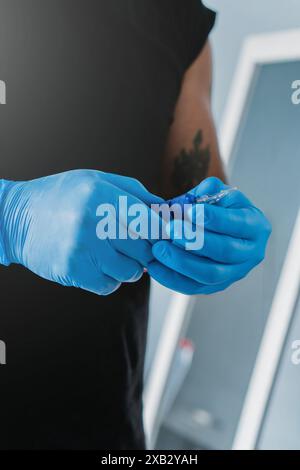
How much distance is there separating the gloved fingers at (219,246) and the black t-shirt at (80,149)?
0.77ft

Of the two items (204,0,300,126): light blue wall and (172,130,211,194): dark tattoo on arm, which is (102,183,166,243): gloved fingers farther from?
(204,0,300,126): light blue wall

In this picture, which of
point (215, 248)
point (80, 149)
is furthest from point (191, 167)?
point (215, 248)

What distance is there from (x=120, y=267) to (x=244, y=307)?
46 cm

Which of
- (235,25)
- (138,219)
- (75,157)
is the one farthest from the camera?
(235,25)

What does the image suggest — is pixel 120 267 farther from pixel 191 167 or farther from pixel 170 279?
pixel 191 167

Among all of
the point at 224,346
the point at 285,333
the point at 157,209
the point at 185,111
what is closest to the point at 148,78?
the point at 185,111

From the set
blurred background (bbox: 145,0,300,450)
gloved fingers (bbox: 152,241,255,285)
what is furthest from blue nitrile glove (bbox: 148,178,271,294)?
blurred background (bbox: 145,0,300,450)

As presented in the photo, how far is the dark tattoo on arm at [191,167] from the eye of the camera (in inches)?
31.0

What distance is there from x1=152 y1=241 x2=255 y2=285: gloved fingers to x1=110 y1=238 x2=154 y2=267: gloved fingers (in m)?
0.01

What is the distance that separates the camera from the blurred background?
750 millimetres

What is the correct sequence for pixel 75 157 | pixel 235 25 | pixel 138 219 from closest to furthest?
pixel 138 219 → pixel 75 157 → pixel 235 25

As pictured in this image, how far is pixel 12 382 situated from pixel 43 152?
337 mm

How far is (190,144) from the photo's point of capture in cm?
80

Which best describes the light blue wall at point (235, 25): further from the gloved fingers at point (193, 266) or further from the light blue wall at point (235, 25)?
the gloved fingers at point (193, 266)
